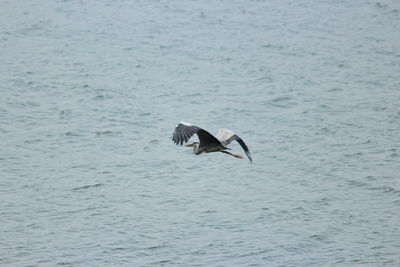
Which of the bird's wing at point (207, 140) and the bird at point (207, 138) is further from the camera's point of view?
the bird's wing at point (207, 140)

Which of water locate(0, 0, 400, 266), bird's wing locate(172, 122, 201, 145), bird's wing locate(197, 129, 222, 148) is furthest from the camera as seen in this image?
water locate(0, 0, 400, 266)

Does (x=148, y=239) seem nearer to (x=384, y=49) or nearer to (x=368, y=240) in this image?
(x=368, y=240)

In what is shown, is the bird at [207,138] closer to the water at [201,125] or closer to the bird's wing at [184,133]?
the bird's wing at [184,133]

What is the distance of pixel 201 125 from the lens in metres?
32.2

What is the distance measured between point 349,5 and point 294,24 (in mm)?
5146

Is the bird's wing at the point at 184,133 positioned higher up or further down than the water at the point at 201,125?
higher up

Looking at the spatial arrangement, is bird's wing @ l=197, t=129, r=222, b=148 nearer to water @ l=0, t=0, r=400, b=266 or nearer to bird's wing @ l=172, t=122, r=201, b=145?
bird's wing @ l=172, t=122, r=201, b=145

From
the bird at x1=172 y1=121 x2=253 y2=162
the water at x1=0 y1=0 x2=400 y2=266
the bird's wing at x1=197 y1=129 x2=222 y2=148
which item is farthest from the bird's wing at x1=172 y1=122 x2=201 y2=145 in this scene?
the water at x1=0 y1=0 x2=400 y2=266

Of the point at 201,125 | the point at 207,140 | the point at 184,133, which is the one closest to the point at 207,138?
the point at 207,140

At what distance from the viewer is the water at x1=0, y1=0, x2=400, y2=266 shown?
76.1ft

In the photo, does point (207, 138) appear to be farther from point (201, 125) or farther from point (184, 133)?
point (201, 125)

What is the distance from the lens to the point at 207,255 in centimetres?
2214

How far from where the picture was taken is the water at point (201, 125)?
2319 cm

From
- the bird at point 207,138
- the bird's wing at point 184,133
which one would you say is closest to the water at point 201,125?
the bird at point 207,138
